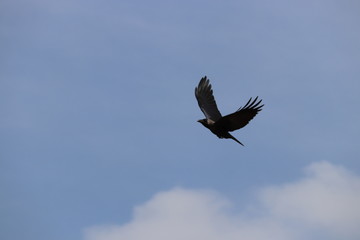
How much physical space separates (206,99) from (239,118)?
3.34 m

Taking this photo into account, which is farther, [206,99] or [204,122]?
[206,99]

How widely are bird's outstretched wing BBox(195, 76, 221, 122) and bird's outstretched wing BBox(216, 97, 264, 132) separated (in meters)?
1.80

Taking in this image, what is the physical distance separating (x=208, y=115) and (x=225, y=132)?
183 cm

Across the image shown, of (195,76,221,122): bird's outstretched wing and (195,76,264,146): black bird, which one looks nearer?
(195,76,264,146): black bird

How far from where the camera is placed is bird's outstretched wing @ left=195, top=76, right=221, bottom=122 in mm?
24141

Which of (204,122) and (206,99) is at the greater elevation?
(206,99)

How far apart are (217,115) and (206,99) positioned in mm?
933

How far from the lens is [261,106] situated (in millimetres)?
20906

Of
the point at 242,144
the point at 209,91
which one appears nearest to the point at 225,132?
the point at 242,144

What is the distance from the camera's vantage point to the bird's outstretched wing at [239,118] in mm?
20906

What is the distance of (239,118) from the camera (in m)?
21.4

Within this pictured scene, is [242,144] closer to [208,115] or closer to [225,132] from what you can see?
[225,132]

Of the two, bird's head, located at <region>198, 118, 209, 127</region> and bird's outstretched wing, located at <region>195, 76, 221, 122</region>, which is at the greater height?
bird's outstretched wing, located at <region>195, 76, 221, 122</region>

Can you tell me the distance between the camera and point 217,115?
24.0m
